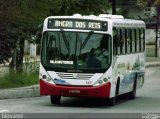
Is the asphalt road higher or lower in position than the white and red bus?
lower

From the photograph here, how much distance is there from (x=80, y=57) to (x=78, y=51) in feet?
0.69

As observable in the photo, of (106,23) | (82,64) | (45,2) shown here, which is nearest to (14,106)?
(82,64)

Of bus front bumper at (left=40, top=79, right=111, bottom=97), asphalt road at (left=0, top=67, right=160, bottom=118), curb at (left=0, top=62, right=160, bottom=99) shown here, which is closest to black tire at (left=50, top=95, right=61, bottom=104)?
asphalt road at (left=0, top=67, right=160, bottom=118)

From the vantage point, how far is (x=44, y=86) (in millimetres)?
18953

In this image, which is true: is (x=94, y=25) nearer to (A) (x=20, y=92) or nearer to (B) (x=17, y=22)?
(A) (x=20, y=92)

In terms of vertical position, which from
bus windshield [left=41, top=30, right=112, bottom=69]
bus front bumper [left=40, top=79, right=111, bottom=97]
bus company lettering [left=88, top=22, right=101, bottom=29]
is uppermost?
bus company lettering [left=88, top=22, right=101, bottom=29]

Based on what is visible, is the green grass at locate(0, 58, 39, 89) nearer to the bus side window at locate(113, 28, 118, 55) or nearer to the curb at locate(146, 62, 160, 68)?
the bus side window at locate(113, 28, 118, 55)

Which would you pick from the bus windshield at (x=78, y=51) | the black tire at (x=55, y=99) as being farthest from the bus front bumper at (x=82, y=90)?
the black tire at (x=55, y=99)

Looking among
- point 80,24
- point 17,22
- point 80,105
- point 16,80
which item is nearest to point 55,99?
point 80,105

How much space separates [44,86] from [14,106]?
46.6 inches

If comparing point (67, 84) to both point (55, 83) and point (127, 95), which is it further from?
point (127, 95)

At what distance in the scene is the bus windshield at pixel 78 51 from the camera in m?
18.8

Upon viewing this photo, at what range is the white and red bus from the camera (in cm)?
1858

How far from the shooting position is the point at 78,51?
61.8 feet
